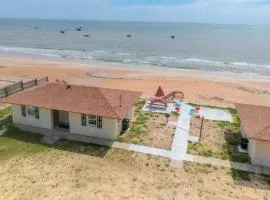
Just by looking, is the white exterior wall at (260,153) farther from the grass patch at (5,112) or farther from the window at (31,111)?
the grass patch at (5,112)

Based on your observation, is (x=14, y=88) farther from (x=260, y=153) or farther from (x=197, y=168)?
(x=260, y=153)

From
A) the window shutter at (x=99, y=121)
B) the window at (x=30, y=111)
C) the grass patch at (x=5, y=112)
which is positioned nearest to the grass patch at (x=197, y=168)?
the window shutter at (x=99, y=121)

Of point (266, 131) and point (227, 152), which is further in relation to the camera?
point (227, 152)

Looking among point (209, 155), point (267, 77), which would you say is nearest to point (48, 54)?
point (267, 77)

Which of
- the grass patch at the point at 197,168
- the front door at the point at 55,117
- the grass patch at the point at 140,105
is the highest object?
the front door at the point at 55,117

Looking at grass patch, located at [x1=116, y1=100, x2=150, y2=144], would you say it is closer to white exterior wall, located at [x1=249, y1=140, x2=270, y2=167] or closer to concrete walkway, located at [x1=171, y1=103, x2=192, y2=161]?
concrete walkway, located at [x1=171, y1=103, x2=192, y2=161]

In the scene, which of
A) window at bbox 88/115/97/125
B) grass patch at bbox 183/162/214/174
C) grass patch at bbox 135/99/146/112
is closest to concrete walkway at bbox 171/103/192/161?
grass patch at bbox 183/162/214/174

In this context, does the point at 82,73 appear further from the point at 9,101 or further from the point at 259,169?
the point at 259,169

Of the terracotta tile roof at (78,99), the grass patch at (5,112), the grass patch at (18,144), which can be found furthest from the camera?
the grass patch at (5,112)
